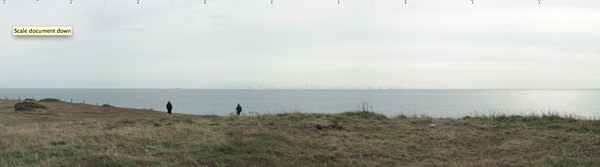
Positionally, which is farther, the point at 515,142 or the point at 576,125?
the point at 576,125

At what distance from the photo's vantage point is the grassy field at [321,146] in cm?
1184

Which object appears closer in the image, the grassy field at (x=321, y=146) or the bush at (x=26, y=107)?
the grassy field at (x=321, y=146)

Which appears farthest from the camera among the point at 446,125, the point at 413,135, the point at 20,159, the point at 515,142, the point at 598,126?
the point at 446,125

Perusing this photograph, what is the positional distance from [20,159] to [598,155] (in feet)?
58.9

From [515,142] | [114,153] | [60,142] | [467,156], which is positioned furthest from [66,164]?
[515,142]

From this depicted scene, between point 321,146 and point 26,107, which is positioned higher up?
point 321,146

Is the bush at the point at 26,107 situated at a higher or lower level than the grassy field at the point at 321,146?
lower

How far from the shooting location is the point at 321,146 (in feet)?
46.1

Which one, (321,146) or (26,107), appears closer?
(321,146)

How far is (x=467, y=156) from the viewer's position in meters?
12.6

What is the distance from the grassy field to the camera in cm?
1184

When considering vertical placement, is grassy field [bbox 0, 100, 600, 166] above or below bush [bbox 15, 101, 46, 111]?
above

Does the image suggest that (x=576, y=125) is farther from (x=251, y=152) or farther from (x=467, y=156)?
(x=251, y=152)

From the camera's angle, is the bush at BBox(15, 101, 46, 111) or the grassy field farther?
the bush at BBox(15, 101, 46, 111)
